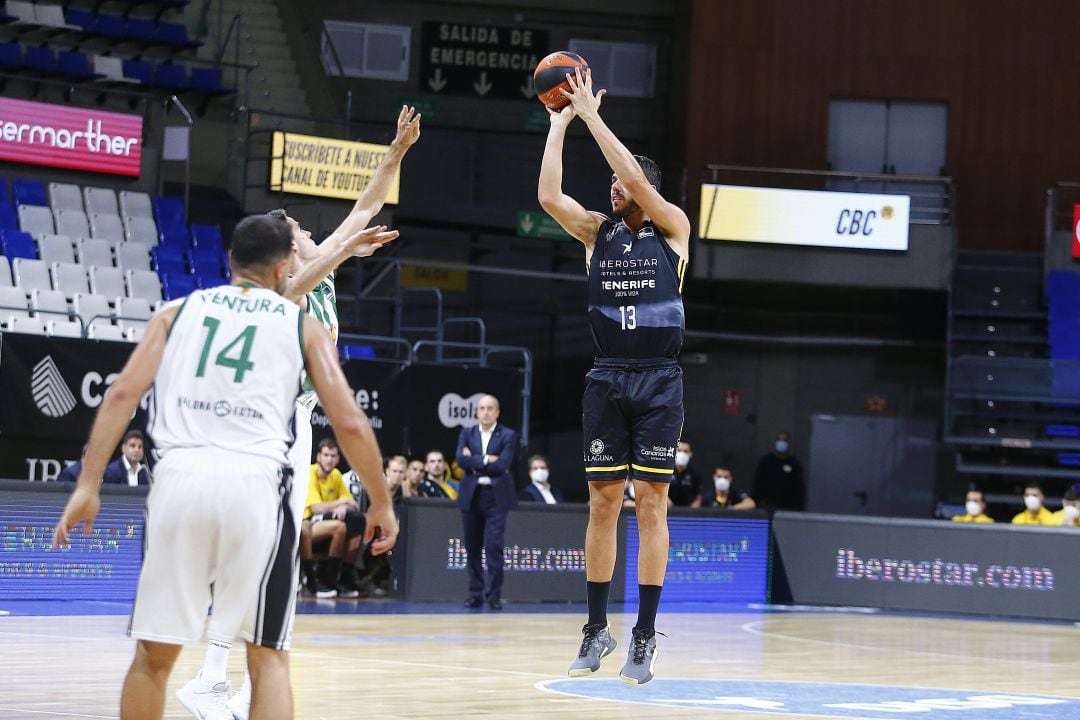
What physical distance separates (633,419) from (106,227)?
13.4 metres

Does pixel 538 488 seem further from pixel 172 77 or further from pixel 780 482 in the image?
pixel 172 77

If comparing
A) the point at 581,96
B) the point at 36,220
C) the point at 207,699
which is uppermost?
the point at 36,220

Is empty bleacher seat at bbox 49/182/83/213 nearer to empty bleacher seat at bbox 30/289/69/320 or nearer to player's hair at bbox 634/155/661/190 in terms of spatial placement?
empty bleacher seat at bbox 30/289/69/320

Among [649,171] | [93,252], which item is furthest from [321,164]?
[649,171]

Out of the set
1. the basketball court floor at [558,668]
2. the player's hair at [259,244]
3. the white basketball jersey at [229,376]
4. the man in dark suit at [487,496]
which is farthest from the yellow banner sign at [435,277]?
the white basketball jersey at [229,376]

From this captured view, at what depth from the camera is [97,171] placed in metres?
20.1

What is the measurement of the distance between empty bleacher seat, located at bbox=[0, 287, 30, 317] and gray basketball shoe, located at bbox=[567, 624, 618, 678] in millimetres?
11296

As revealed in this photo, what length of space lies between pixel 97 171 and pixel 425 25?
928 centimetres

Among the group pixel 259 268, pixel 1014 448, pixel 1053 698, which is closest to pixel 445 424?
pixel 1014 448

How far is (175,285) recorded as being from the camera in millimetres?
18469

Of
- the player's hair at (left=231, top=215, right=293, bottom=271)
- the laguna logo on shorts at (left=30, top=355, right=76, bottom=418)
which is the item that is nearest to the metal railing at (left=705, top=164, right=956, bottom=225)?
the laguna logo on shorts at (left=30, top=355, right=76, bottom=418)

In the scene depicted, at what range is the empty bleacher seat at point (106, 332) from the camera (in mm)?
16938

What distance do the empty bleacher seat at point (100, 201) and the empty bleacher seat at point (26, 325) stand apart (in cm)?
303

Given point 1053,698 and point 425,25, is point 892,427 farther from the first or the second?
point 1053,698
